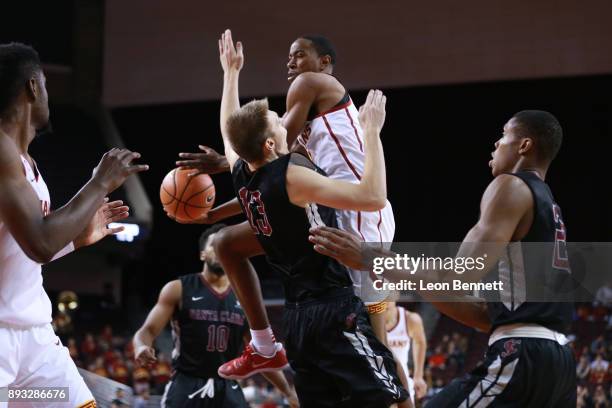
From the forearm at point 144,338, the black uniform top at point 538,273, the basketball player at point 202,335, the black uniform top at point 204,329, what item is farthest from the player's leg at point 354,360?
the black uniform top at point 204,329

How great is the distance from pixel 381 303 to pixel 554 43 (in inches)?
500

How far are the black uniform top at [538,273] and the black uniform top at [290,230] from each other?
2.66 feet

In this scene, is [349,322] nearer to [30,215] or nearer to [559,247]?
[559,247]

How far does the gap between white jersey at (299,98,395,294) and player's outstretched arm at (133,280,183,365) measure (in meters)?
2.12

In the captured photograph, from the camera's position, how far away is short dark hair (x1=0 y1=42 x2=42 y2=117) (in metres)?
3.53

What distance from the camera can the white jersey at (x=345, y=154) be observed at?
4809 mm

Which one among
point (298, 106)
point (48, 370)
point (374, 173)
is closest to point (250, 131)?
point (374, 173)

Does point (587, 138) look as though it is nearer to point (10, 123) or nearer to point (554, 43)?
point (554, 43)

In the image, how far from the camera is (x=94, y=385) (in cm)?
767

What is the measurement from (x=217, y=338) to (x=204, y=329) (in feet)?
0.42

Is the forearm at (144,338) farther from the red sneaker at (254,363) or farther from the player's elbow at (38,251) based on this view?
the player's elbow at (38,251)

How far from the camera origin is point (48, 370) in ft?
11.4

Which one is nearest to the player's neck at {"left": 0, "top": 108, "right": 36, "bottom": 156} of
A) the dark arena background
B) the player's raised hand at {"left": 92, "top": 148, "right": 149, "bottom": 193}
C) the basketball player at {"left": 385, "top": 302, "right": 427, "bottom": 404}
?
the player's raised hand at {"left": 92, "top": 148, "right": 149, "bottom": 193}

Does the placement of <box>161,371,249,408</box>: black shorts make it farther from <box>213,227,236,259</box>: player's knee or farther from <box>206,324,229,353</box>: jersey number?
<box>213,227,236,259</box>: player's knee
